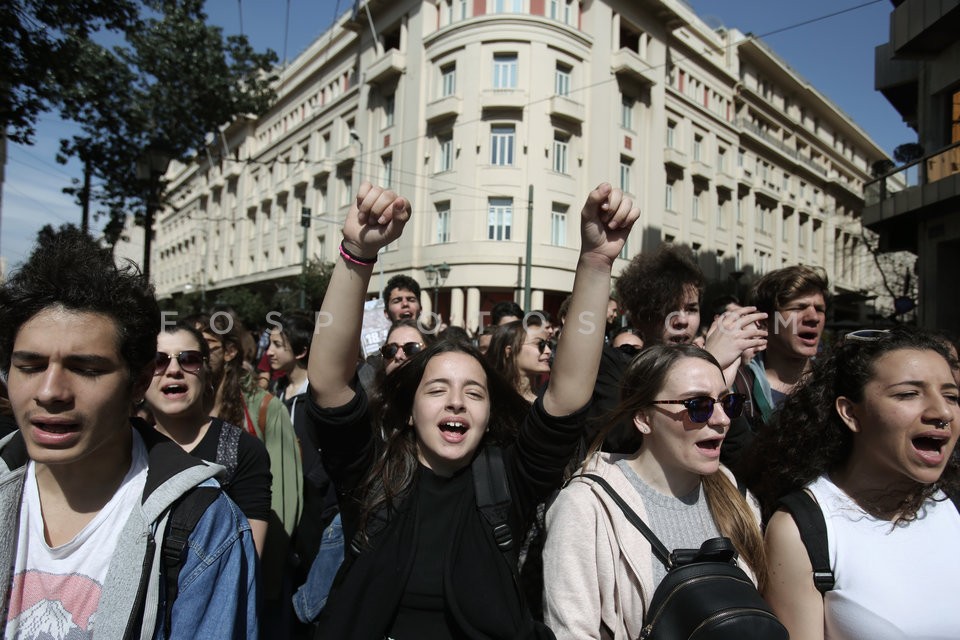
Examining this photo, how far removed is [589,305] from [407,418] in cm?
85

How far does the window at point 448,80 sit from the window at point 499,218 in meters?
5.13

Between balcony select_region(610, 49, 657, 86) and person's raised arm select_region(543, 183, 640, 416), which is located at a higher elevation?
balcony select_region(610, 49, 657, 86)

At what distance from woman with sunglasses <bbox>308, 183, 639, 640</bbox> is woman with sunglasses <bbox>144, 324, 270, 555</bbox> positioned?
2.97 feet

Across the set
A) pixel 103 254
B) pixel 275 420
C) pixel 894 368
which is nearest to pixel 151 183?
pixel 275 420

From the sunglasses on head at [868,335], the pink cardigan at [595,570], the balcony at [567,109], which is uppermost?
the balcony at [567,109]

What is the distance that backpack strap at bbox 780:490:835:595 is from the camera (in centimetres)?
200

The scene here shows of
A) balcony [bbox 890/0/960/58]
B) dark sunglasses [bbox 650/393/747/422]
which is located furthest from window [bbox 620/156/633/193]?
dark sunglasses [bbox 650/393/747/422]

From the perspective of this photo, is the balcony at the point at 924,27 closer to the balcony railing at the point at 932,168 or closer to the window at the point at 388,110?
the balcony railing at the point at 932,168

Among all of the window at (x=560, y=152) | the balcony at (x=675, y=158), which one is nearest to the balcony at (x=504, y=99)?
the window at (x=560, y=152)

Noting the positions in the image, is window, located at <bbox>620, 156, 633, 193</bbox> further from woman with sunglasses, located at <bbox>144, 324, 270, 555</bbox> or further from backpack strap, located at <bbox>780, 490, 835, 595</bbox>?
backpack strap, located at <bbox>780, 490, 835, 595</bbox>

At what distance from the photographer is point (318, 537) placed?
12.0ft

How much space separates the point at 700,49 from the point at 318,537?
35.3 m

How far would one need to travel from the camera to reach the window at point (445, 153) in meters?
26.0

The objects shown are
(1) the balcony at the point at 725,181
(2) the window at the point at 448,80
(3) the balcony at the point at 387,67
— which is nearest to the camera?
(2) the window at the point at 448,80
